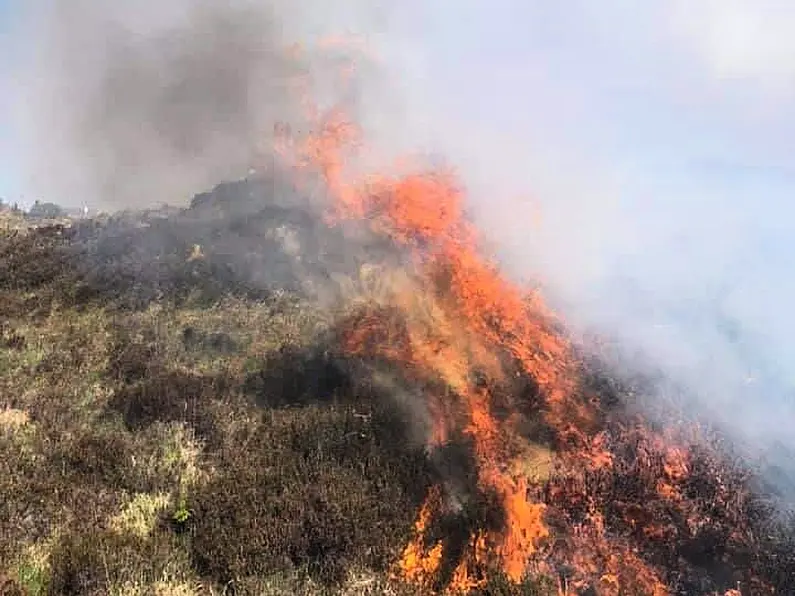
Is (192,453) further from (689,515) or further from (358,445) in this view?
(689,515)

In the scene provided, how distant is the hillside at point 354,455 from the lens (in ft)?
22.5

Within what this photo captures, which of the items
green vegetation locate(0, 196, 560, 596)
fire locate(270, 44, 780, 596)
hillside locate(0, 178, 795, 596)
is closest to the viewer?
green vegetation locate(0, 196, 560, 596)

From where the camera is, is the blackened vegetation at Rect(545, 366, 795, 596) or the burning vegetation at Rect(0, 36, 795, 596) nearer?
the burning vegetation at Rect(0, 36, 795, 596)

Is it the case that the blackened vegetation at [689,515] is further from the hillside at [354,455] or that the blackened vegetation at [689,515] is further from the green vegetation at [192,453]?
the green vegetation at [192,453]

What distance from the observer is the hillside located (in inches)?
270

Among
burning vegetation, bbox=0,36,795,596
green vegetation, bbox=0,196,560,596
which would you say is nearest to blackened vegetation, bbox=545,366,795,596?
burning vegetation, bbox=0,36,795,596

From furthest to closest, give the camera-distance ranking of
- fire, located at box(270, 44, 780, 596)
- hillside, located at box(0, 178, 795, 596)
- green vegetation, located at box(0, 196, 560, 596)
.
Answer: fire, located at box(270, 44, 780, 596), hillside, located at box(0, 178, 795, 596), green vegetation, located at box(0, 196, 560, 596)

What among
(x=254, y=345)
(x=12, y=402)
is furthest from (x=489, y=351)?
(x=12, y=402)

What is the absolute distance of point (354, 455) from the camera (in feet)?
29.0

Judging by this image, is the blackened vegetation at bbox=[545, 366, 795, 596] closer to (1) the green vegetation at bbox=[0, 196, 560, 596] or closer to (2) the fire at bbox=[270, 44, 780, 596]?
(2) the fire at bbox=[270, 44, 780, 596]

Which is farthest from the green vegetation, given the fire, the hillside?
the fire

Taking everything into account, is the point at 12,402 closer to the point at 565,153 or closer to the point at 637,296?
the point at 637,296

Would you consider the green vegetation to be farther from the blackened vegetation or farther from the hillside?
the blackened vegetation

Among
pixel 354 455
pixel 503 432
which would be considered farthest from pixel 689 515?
pixel 354 455
